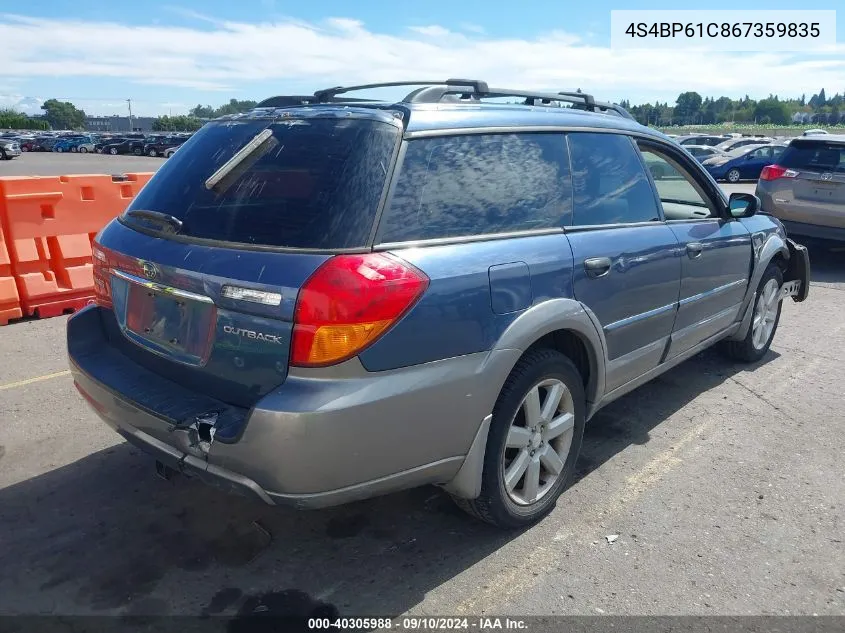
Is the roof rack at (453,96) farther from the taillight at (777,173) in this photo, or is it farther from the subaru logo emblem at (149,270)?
the taillight at (777,173)

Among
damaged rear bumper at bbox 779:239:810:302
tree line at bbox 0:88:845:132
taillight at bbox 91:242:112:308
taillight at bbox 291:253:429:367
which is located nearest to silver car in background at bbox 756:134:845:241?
damaged rear bumper at bbox 779:239:810:302

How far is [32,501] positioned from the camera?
3.33m

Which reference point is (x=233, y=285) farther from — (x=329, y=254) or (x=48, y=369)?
(x=48, y=369)

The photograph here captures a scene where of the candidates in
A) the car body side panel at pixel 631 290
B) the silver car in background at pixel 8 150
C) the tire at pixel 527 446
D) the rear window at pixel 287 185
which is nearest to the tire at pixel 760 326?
the car body side panel at pixel 631 290

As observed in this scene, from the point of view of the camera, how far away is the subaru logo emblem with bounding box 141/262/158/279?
2.71 m

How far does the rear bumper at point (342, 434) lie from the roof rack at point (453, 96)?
119cm

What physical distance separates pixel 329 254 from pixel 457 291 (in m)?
0.49

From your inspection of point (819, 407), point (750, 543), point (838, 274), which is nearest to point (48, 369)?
point (750, 543)

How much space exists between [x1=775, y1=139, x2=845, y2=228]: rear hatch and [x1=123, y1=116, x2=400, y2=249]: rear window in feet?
26.9

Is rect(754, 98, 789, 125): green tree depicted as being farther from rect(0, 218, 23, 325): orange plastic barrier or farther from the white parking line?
the white parking line

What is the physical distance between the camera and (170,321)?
2.69 metres

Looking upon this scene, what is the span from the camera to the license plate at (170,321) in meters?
2.56

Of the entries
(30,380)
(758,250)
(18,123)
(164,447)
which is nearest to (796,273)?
(758,250)

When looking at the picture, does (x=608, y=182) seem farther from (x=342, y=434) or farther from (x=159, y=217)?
(x=159, y=217)
